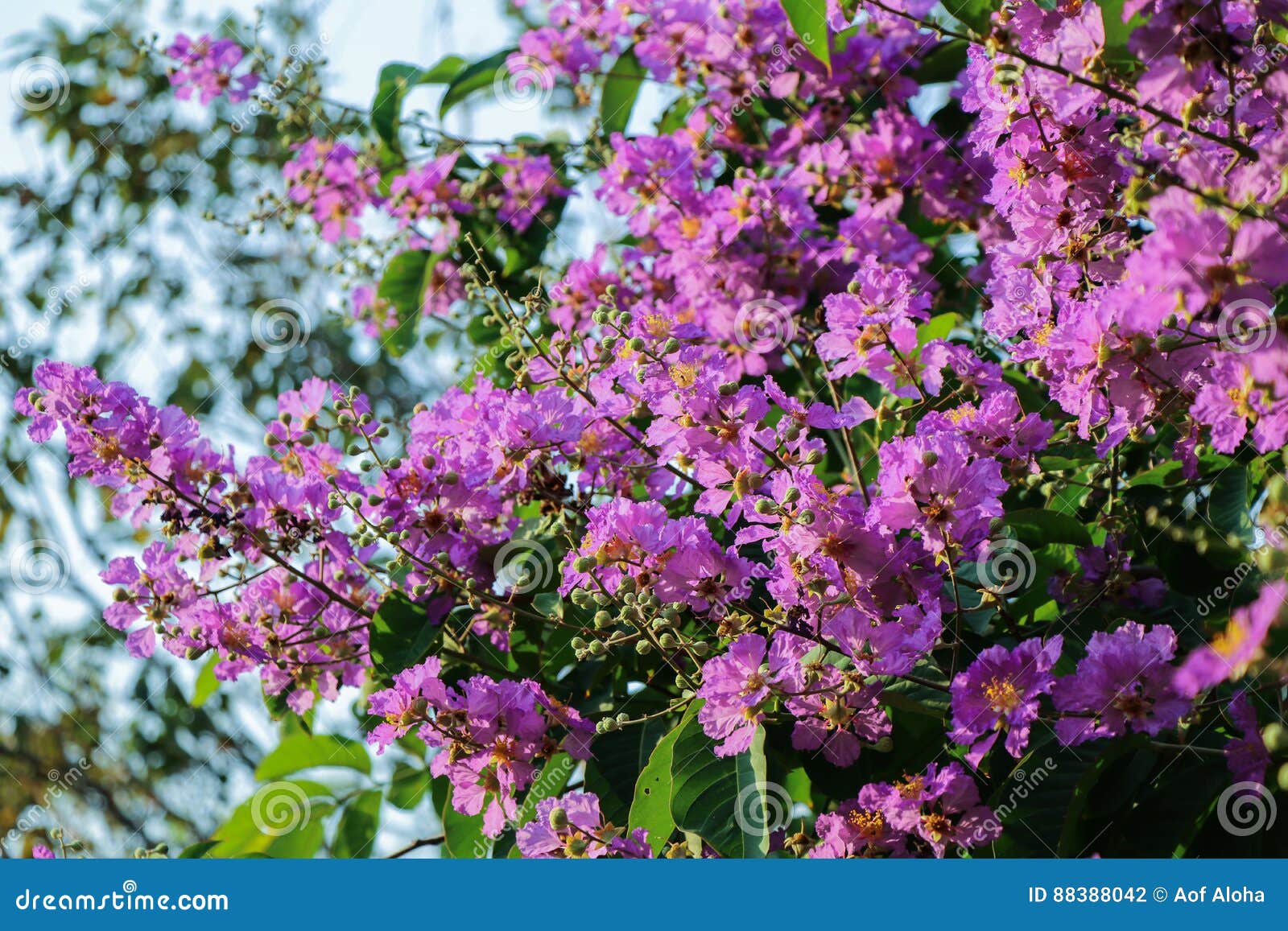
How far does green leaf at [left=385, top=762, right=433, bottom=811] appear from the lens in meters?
2.20

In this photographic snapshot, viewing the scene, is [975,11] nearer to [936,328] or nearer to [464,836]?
[936,328]

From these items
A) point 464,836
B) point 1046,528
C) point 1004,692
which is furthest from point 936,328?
point 464,836

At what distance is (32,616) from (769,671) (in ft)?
17.4

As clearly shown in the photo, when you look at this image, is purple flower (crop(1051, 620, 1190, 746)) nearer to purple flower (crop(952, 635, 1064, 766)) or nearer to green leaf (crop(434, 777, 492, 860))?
purple flower (crop(952, 635, 1064, 766))

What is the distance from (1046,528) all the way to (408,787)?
4.05 feet

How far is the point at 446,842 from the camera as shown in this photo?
1.88 meters

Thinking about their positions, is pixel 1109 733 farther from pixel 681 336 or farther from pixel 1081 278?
pixel 681 336

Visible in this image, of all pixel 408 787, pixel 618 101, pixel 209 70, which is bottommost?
pixel 408 787

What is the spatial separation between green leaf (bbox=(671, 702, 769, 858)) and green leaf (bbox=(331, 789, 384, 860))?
0.87 meters

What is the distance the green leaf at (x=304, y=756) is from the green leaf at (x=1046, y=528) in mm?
1268

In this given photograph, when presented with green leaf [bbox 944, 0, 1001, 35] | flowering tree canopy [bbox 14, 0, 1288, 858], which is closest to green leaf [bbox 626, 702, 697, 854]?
flowering tree canopy [bbox 14, 0, 1288, 858]

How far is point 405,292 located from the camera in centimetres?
282

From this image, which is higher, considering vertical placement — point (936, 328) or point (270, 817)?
point (936, 328)

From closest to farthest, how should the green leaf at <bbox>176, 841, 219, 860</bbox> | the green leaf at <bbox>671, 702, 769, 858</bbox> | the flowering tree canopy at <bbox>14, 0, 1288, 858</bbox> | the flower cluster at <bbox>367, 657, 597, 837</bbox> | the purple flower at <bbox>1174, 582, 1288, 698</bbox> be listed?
1. the purple flower at <bbox>1174, 582, 1288, 698</bbox>
2. the flowering tree canopy at <bbox>14, 0, 1288, 858</bbox>
3. the green leaf at <bbox>671, 702, 769, 858</bbox>
4. the flower cluster at <bbox>367, 657, 597, 837</bbox>
5. the green leaf at <bbox>176, 841, 219, 860</bbox>
